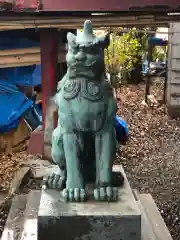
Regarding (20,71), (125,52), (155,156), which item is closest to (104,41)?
(155,156)

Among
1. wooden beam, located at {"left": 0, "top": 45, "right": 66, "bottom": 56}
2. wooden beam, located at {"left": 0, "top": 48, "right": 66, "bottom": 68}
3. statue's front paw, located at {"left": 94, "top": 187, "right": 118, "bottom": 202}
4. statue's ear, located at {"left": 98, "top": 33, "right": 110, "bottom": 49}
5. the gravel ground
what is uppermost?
statue's ear, located at {"left": 98, "top": 33, "right": 110, "bottom": 49}

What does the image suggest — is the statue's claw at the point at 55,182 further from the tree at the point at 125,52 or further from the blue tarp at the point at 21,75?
the tree at the point at 125,52

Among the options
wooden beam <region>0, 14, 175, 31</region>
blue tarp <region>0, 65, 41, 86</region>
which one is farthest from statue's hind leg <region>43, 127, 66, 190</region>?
blue tarp <region>0, 65, 41, 86</region>

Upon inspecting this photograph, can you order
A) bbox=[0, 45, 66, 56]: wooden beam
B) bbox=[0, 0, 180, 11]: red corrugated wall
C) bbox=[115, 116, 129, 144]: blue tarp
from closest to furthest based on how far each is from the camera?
bbox=[0, 0, 180, 11]: red corrugated wall
bbox=[0, 45, 66, 56]: wooden beam
bbox=[115, 116, 129, 144]: blue tarp

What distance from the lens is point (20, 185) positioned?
477cm

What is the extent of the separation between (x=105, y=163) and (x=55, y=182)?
0.40 meters

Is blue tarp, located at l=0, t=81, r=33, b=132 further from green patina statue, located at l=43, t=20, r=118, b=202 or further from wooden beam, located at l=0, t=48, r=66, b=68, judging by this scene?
green patina statue, located at l=43, t=20, r=118, b=202

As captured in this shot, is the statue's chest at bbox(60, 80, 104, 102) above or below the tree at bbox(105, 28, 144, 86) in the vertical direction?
above

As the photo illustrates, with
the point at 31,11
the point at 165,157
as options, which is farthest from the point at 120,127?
the point at 31,11

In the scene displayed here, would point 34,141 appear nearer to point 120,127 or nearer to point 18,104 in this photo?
point 18,104

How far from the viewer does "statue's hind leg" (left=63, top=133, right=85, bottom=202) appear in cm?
270

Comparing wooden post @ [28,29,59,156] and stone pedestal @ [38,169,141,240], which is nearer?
stone pedestal @ [38,169,141,240]

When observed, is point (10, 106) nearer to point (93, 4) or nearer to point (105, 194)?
point (93, 4)

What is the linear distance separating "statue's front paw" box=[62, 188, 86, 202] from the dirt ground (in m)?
1.62
